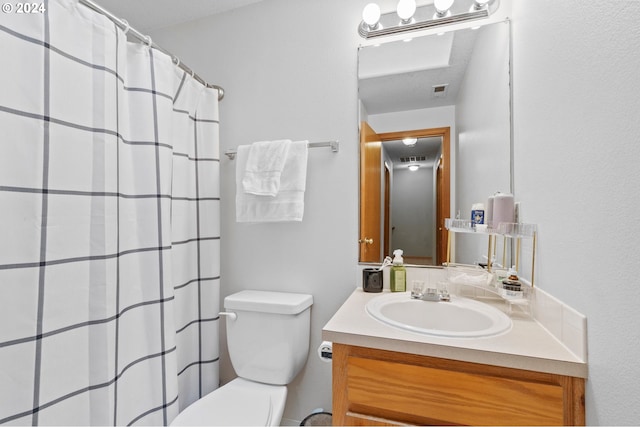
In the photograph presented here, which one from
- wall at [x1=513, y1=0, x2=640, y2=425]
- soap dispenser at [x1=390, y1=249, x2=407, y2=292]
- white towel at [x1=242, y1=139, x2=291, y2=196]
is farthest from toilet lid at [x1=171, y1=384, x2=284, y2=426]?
wall at [x1=513, y1=0, x2=640, y2=425]

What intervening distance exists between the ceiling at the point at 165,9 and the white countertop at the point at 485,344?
179 cm

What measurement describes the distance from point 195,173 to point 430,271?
130 centimetres

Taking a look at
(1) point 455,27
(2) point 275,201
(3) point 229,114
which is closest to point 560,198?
(1) point 455,27

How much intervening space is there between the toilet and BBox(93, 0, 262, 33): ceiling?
1.64 meters

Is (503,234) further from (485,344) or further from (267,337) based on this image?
(267,337)

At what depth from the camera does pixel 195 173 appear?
5.16ft

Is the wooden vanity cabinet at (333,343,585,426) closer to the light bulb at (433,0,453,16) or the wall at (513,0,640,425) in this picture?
the wall at (513,0,640,425)

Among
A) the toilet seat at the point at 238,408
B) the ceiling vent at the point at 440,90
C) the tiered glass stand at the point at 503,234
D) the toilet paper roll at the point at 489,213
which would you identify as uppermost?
the ceiling vent at the point at 440,90

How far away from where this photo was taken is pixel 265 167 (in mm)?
1503

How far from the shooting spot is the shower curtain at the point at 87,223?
2.65ft

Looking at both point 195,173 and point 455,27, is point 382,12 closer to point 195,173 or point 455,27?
point 455,27

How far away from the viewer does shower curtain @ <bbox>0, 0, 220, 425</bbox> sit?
2.65 ft

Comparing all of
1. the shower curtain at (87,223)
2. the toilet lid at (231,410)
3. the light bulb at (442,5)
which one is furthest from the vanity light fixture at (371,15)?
the toilet lid at (231,410)

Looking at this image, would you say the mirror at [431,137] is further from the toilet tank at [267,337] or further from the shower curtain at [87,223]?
the shower curtain at [87,223]
